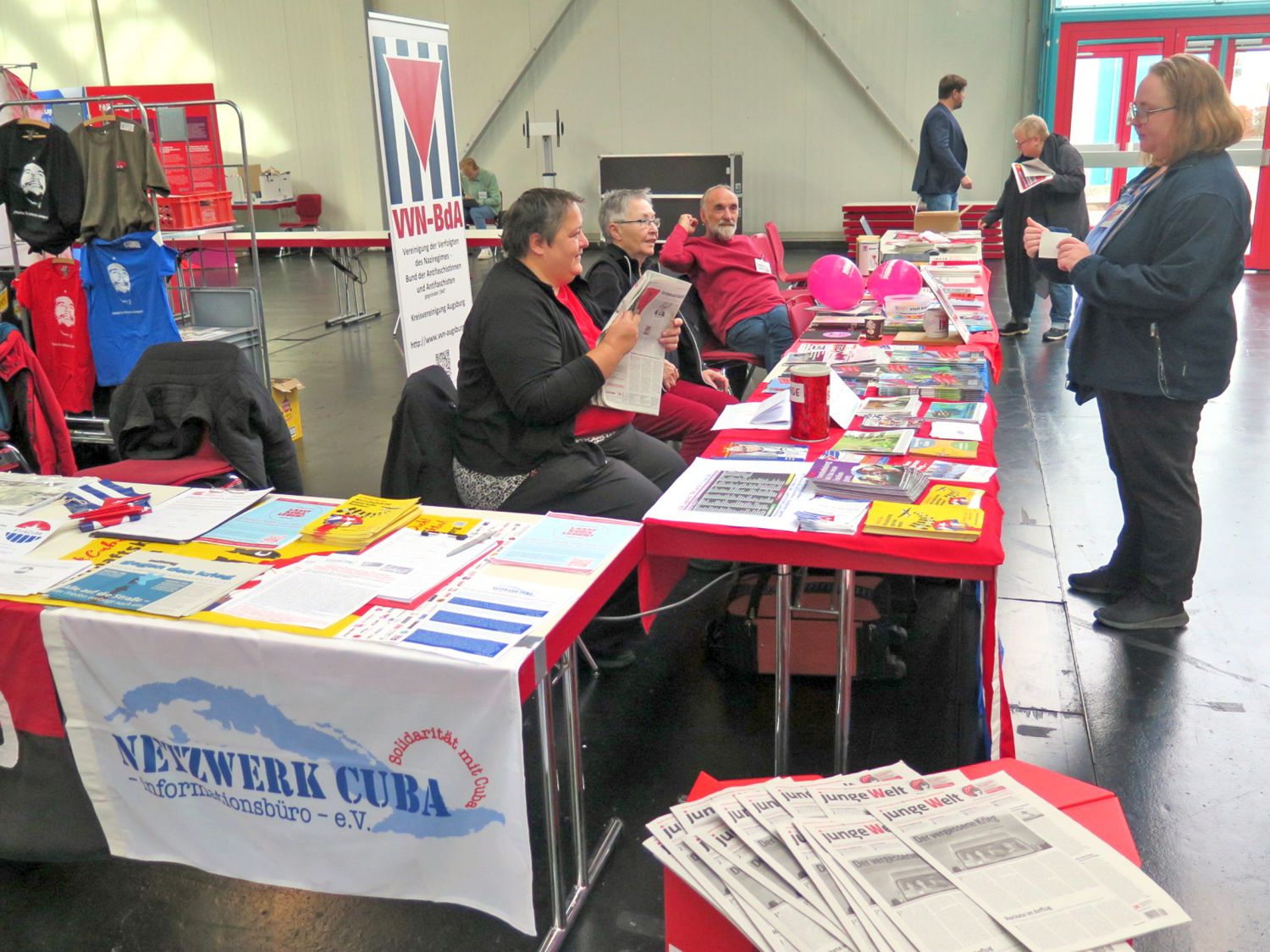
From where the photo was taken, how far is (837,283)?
13.4 feet

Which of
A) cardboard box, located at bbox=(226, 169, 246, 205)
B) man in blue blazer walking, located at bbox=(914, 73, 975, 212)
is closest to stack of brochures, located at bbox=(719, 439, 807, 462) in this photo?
man in blue blazer walking, located at bbox=(914, 73, 975, 212)

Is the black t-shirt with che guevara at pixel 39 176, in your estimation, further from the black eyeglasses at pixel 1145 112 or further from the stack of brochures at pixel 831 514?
the black eyeglasses at pixel 1145 112

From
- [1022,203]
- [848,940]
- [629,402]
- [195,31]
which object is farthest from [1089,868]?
[195,31]

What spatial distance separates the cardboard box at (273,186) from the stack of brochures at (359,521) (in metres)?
12.3

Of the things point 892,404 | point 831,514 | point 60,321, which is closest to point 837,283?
point 892,404

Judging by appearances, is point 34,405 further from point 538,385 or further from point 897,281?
point 897,281

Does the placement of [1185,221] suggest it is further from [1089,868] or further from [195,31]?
[195,31]

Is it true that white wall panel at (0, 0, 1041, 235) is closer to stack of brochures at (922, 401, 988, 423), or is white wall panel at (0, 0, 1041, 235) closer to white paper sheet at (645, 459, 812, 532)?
stack of brochures at (922, 401, 988, 423)

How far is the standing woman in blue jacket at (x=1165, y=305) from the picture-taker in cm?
254

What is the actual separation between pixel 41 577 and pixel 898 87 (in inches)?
445

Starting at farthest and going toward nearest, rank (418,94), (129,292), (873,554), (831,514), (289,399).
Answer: (289,399), (129,292), (418,94), (831,514), (873,554)

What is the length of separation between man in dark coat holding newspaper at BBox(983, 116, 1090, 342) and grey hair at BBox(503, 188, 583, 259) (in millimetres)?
4219

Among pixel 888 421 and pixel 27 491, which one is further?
pixel 888 421

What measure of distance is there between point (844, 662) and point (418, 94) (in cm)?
239
